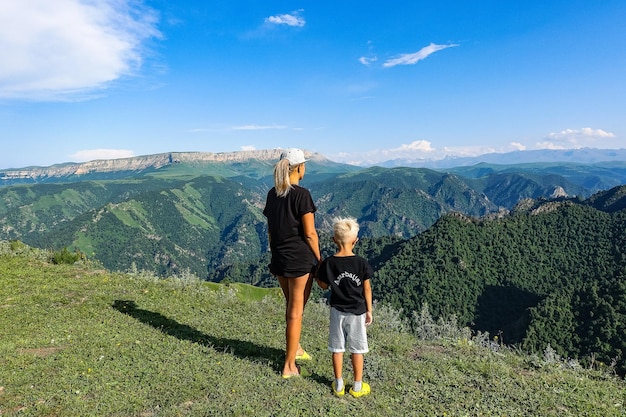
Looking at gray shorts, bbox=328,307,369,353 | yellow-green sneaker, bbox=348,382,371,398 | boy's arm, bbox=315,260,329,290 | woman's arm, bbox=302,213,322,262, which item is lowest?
yellow-green sneaker, bbox=348,382,371,398

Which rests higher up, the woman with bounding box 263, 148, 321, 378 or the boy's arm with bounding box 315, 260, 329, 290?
the woman with bounding box 263, 148, 321, 378

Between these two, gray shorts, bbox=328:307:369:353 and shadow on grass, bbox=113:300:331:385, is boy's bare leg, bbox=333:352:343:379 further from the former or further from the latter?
shadow on grass, bbox=113:300:331:385

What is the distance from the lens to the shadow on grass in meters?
7.82

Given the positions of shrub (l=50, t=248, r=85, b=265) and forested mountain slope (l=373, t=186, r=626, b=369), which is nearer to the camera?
shrub (l=50, t=248, r=85, b=265)

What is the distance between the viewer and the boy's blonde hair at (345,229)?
589 cm

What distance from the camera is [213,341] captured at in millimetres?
8891

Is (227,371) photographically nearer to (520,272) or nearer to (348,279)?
(348,279)

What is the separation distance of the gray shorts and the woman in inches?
31.5

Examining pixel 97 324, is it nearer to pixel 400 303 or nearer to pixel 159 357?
pixel 159 357

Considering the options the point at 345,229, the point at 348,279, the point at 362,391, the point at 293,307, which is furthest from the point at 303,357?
the point at 345,229

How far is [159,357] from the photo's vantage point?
784 centimetres

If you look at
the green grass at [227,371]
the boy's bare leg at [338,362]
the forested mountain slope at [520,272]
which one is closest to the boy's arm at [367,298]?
the boy's bare leg at [338,362]

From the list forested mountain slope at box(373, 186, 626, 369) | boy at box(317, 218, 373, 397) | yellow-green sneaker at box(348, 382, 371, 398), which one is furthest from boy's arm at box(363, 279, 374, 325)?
forested mountain slope at box(373, 186, 626, 369)

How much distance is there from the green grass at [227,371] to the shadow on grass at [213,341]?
0.10ft
